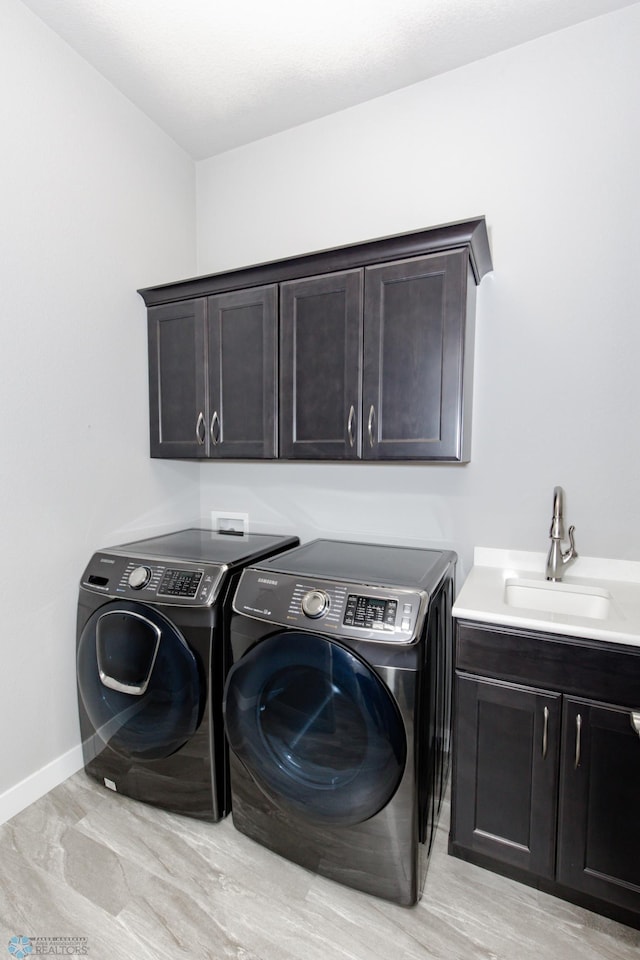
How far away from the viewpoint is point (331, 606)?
142 cm

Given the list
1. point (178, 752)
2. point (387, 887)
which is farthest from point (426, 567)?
point (178, 752)

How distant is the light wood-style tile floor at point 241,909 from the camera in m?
1.26

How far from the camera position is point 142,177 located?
220cm

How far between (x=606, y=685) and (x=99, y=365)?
219 cm

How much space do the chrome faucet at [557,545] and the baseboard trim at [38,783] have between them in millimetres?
2081

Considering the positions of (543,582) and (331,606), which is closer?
(331,606)

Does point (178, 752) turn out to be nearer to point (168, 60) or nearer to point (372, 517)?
point (372, 517)

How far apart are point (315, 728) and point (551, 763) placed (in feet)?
2.28

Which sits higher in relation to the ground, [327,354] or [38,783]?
[327,354]

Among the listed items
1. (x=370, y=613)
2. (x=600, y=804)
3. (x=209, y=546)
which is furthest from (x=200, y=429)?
(x=600, y=804)

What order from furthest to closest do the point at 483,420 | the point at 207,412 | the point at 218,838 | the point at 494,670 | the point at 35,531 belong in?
the point at 207,412 → the point at 483,420 → the point at 35,531 → the point at 218,838 → the point at 494,670

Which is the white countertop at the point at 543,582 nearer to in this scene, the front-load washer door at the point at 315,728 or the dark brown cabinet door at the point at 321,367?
the front-load washer door at the point at 315,728

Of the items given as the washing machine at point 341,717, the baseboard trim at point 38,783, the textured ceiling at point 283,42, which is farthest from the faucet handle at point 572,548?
the baseboard trim at point 38,783

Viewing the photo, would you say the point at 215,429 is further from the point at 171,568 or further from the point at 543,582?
the point at 543,582
